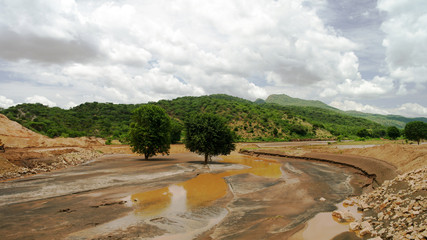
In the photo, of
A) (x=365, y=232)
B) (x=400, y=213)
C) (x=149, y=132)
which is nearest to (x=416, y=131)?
(x=400, y=213)

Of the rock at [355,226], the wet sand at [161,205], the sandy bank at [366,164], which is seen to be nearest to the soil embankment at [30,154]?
the wet sand at [161,205]

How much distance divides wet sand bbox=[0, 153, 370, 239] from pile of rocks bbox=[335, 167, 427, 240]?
245cm

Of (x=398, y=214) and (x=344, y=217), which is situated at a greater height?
(x=398, y=214)

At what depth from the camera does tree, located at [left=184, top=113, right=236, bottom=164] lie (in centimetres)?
3328

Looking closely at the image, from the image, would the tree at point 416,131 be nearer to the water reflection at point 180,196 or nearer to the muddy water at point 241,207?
the muddy water at point 241,207

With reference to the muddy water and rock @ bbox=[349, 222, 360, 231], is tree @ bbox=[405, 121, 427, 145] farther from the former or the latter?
rock @ bbox=[349, 222, 360, 231]

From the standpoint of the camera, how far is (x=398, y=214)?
1028 cm

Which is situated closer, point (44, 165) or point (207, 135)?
point (44, 165)

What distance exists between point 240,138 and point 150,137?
5158cm

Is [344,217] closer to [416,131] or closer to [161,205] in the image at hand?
[161,205]

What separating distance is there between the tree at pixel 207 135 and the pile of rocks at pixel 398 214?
21.2m

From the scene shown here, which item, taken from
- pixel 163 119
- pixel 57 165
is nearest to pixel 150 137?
pixel 163 119

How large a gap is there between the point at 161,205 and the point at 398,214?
12.7 metres

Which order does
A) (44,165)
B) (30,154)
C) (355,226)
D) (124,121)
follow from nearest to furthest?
(355,226) → (44,165) → (30,154) → (124,121)
